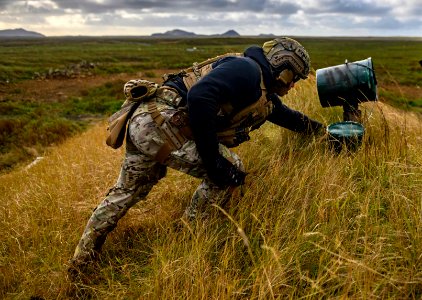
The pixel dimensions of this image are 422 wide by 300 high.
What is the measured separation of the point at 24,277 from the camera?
2.98 meters

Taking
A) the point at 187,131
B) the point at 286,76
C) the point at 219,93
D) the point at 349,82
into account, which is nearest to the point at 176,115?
the point at 187,131

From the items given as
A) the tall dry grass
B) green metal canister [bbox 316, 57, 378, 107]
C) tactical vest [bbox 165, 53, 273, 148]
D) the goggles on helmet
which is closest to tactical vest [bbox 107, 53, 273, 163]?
tactical vest [bbox 165, 53, 273, 148]

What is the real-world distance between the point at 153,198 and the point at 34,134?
8089 mm

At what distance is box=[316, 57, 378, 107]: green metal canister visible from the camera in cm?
367

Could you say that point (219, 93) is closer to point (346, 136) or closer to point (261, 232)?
point (261, 232)

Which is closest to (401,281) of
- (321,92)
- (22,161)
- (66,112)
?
(321,92)

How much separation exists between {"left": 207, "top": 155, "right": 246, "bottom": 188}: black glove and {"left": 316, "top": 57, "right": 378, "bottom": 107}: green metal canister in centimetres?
144

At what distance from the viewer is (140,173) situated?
2908 millimetres

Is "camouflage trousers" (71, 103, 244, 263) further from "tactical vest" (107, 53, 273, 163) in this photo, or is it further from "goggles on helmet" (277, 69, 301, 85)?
"goggles on helmet" (277, 69, 301, 85)

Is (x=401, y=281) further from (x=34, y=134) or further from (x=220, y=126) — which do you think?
(x=34, y=134)

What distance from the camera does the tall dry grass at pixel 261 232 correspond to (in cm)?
205

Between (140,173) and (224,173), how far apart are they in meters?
0.61

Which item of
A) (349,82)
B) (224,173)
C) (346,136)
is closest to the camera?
(224,173)

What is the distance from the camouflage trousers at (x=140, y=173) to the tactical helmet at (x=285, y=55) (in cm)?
70
